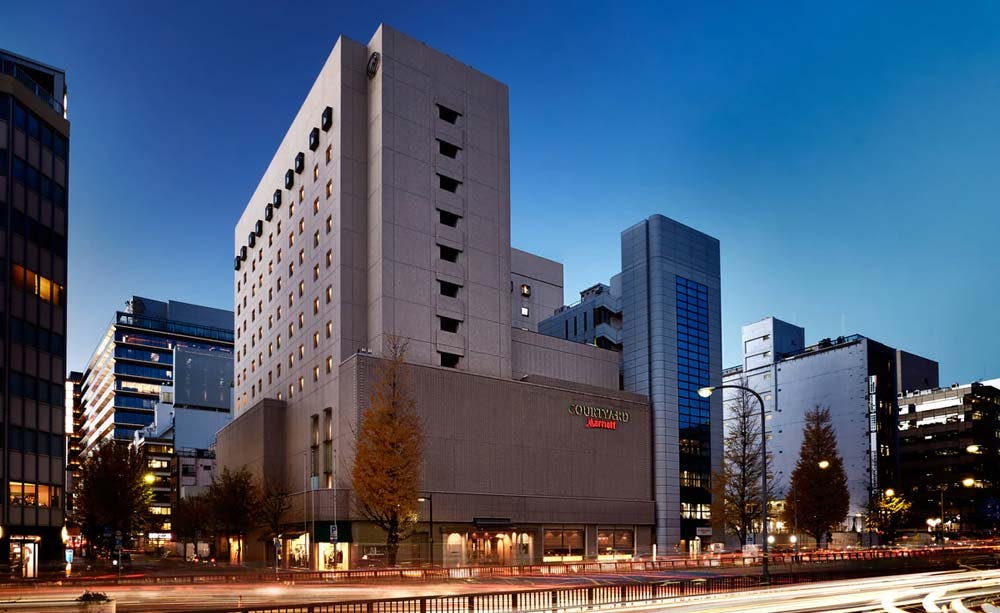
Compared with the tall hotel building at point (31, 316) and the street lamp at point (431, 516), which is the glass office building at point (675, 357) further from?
the tall hotel building at point (31, 316)

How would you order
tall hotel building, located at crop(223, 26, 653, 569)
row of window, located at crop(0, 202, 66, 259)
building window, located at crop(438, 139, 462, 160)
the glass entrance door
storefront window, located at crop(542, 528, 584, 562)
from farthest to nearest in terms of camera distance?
building window, located at crop(438, 139, 462, 160), storefront window, located at crop(542, 528, 584, 562), the glass entrance door, tall hotel building, located at crop(223, 26, 653, 569), row of window, located at crop(0, 202, 66, 259)

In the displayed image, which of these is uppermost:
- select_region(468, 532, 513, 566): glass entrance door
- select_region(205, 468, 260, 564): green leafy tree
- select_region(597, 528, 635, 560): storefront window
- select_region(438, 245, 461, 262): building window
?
select_region(438, 245, 461, 262): building window

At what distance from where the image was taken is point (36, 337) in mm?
66875

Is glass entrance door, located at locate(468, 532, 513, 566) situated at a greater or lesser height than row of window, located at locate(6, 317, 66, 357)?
lesser

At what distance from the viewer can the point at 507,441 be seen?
75.5 m

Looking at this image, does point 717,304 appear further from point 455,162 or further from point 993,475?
point 993,475

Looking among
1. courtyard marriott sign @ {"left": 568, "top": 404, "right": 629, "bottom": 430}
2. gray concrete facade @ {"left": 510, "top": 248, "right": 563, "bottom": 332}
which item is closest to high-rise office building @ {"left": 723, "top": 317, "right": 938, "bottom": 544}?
gray concrete facade @ {"left": 510, "top": 248, "right": 563, "bottom": 332}

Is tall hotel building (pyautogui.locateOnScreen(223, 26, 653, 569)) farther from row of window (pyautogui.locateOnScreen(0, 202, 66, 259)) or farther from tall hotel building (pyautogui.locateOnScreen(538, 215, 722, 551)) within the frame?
row of window (pyautogui.locateOnScreen(0, 202, 66, 259))

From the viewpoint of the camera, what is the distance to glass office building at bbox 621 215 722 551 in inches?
3585

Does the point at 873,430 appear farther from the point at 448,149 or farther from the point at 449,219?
the point at 448,149

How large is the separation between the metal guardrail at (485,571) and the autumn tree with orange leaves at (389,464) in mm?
6071

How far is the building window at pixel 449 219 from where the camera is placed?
7851cm

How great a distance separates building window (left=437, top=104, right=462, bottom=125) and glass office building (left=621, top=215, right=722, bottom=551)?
1040 inches

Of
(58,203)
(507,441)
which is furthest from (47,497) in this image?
(507,441)
